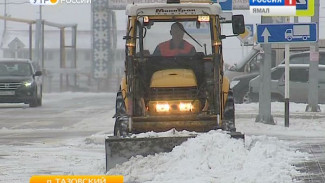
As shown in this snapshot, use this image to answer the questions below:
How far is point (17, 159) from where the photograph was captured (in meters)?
12.5

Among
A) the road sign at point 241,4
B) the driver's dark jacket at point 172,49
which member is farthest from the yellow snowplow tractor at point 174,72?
the road sign at point 241,4

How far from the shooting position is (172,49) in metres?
12.0

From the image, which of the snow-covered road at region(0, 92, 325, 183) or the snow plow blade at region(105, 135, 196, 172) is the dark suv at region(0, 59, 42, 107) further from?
the snow plow blade at region(105, 135, 196, 172)

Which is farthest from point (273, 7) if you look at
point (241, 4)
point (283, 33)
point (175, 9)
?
point (241, 4)

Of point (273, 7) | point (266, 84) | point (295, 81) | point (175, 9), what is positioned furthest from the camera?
point (295, 81)

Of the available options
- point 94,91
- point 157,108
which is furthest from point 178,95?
point 94,91

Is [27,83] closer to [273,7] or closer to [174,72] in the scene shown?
[273,7]

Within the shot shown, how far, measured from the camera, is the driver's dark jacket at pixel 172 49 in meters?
12.0

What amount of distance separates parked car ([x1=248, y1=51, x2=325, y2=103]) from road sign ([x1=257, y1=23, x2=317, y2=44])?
7971 millimetres

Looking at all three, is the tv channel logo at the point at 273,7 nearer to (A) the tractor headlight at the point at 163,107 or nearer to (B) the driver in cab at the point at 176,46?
(B) the driver in cab at the point at 176,46

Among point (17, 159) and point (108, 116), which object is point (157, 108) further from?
point (108, 116)

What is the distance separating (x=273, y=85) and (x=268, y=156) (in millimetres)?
14638

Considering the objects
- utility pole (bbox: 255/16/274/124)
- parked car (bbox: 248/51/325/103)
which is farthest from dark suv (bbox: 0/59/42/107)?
utility pole (bbox: 255/16/274/124)

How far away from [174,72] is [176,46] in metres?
0.52
